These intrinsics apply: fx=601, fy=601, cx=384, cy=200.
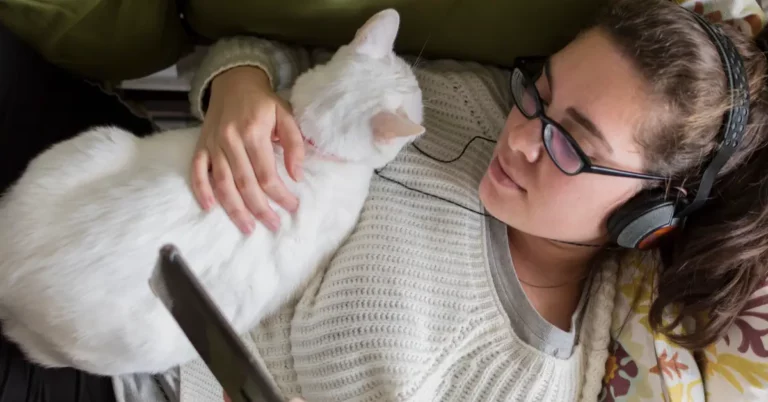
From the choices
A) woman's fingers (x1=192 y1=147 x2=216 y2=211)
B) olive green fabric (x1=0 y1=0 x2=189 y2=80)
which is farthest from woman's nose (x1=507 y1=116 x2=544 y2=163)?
olive green fabric (x1=0 y1=0 x2=189 y2=80)

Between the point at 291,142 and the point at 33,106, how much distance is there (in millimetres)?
423

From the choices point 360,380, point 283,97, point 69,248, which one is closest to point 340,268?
point 360,380

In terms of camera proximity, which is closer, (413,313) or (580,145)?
(580,145)

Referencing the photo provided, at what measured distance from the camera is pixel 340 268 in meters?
1.06

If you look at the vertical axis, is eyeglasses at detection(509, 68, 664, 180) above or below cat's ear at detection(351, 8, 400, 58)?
below

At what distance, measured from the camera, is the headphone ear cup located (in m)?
0.92

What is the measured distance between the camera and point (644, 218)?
926 mm

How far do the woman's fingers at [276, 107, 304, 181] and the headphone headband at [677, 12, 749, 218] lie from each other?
2.05 ft

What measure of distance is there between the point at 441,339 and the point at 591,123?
427 mm

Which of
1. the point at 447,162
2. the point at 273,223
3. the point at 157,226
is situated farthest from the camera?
the point at 447,162

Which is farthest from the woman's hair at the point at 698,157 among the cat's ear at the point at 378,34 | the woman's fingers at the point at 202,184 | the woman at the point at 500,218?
the woman's fingers at the point at 202,184

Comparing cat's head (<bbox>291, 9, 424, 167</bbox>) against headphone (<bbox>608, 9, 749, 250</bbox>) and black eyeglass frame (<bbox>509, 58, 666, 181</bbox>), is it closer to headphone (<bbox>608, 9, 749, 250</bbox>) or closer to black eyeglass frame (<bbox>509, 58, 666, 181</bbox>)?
black eyeglass frame (<bbox>509, 58, 666, 181</bbox>)

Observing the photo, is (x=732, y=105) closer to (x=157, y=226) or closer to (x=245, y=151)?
(x=245, y=151)

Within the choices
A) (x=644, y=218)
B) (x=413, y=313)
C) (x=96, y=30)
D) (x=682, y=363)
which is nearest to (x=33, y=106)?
(x=96, y=30)
